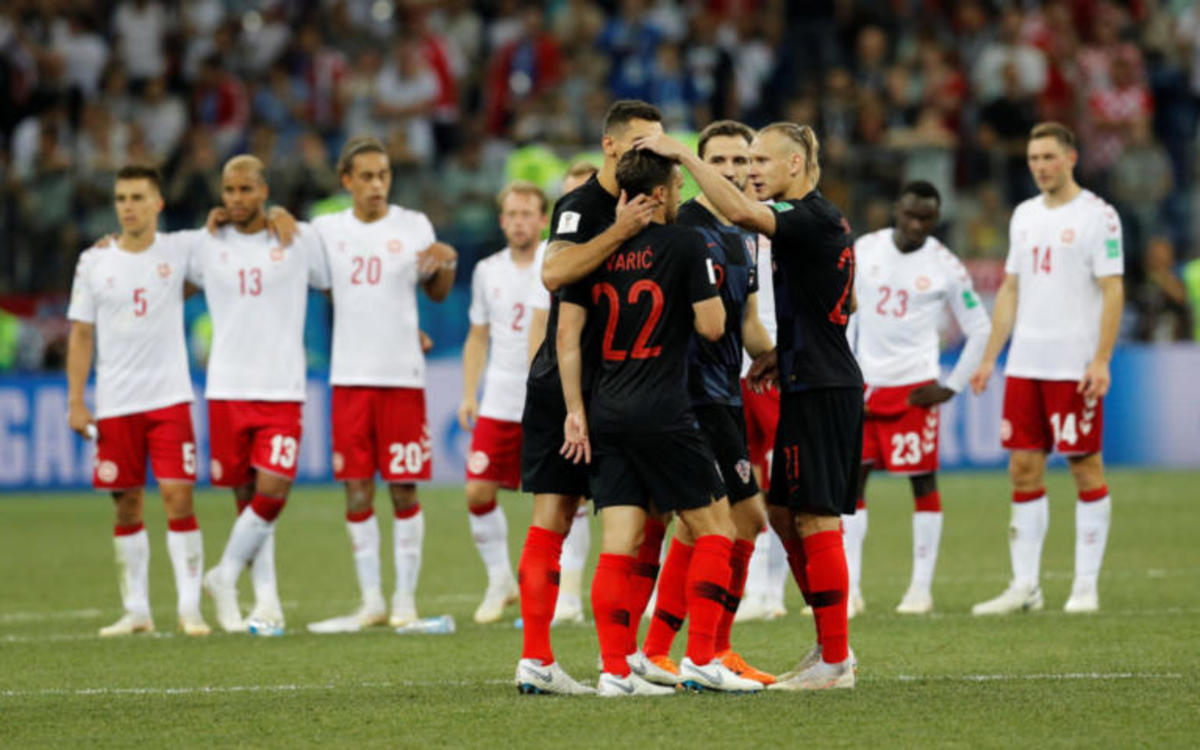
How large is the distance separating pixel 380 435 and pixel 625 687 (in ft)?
12.2

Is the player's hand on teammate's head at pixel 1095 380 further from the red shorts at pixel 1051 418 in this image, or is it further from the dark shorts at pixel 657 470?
the dark shorts at pixel 657 470

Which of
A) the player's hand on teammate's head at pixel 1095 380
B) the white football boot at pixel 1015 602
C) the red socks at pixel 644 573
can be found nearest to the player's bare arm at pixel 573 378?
the red socks at pixel 644 573

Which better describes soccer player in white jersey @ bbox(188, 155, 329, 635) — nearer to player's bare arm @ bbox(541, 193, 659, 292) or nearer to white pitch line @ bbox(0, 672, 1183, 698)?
white pitch line @ bbox(0, 672, 1183, 698)

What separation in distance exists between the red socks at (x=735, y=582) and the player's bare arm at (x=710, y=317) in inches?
44.7

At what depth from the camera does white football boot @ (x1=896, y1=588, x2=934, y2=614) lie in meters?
10.9

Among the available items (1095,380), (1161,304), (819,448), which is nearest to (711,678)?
(819,448)

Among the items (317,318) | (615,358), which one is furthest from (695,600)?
(317,318)

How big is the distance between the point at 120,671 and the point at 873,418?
4.66 meters

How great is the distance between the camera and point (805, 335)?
7.99 m

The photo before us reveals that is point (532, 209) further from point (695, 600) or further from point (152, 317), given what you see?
point (695, 600)

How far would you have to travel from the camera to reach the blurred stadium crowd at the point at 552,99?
21.0 meters

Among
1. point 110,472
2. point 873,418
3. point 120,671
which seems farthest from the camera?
point 873,418

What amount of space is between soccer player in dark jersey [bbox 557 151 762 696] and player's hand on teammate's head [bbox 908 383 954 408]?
3847mm

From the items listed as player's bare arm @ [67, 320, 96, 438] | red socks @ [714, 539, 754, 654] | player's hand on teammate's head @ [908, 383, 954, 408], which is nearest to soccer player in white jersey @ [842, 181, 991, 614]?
player's hand on teammate's head @ [908, 383, 954, 408]
